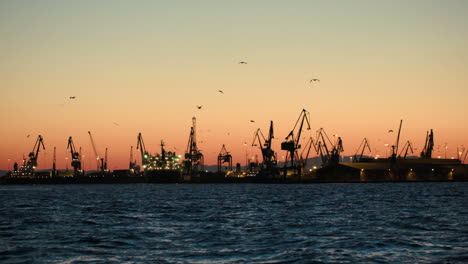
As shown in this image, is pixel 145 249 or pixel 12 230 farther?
pixel 12 230

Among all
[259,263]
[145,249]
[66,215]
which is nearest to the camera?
[259,263]

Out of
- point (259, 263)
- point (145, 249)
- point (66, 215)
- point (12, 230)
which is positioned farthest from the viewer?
point (66, 215)

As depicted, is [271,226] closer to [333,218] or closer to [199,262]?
[333,218]

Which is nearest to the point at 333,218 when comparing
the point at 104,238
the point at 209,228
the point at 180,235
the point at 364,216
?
the point at 364,216

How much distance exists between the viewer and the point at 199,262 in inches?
1249

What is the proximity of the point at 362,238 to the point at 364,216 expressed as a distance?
2011cm

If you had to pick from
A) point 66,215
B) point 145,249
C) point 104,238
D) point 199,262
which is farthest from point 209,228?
point 66,215

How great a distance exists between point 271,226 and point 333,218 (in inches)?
413

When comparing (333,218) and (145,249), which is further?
(333,218)

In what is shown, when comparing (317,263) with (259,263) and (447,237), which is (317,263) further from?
(447,237)

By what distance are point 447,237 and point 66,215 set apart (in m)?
38.7

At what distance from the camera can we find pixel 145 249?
3681 cm

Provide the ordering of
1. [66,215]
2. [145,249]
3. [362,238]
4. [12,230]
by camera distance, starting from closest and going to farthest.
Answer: [145,249] < [362,238] < [12,230] < [66,215]

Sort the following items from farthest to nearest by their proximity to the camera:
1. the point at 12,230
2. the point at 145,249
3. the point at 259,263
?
the point at 12,230, the point at 145,249, the point at 259,263
